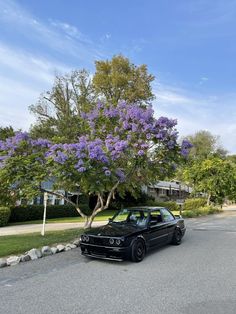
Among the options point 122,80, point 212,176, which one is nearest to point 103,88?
point 122,80

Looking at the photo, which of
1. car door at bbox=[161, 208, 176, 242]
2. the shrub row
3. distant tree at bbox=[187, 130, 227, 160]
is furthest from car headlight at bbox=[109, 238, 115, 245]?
distant tree at bbox=[187, 130, 227, 160]

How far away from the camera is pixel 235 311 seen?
4.59 meters

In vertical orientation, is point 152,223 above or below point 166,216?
below

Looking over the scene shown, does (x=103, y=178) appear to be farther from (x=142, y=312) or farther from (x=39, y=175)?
(x=142, y=312)

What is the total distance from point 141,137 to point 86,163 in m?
2.92

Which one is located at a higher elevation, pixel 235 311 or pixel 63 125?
pixel 63 125

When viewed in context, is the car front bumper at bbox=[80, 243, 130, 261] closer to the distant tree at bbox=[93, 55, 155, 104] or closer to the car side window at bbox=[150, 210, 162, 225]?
the car side window at bbox=[150, 210, 162, 225]

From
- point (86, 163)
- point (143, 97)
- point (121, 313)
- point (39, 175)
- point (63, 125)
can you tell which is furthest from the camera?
point (143, 97)

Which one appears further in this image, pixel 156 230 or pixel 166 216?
pixel 166 216

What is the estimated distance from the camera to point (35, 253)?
8344mm

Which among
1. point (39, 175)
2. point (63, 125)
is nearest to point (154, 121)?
point (39, 175)

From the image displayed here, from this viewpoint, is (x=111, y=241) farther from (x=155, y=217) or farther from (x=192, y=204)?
(x=192, y=204)

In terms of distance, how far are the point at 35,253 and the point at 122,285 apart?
11.1 ft

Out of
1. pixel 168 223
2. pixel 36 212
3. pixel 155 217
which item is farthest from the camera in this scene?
pixel 36 212
